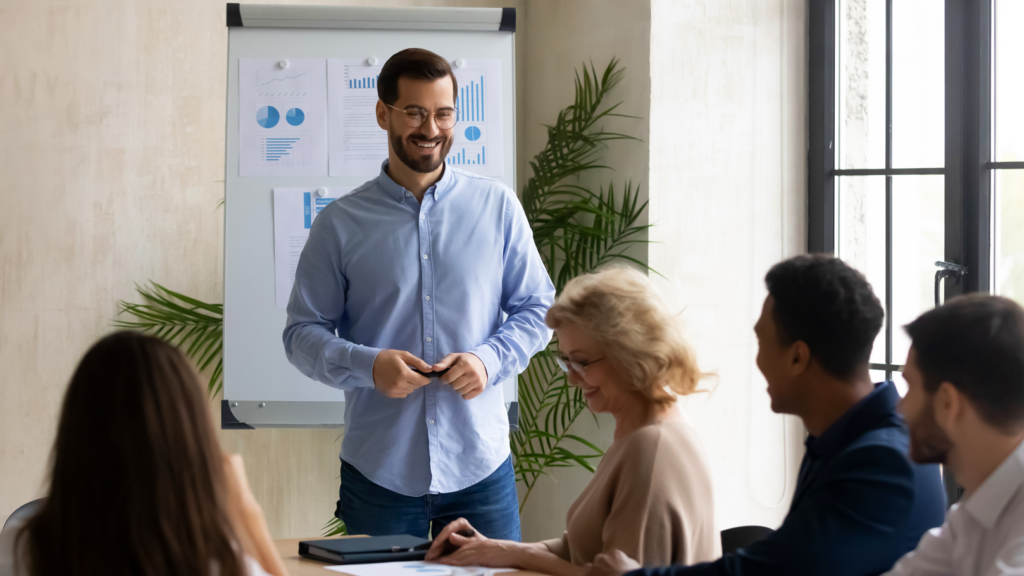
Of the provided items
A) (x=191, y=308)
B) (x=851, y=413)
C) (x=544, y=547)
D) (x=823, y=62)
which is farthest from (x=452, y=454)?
(x=823, y=62)

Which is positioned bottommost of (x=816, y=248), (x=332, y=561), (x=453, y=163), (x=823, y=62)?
(x=332, y=561)

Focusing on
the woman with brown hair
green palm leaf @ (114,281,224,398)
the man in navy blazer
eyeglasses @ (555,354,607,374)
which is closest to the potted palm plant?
green palm leaf @ (114,281,224,398)

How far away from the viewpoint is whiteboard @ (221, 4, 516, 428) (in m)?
3.10

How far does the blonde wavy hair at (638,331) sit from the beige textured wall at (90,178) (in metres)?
A: 2.30

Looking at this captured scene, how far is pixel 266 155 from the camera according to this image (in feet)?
10.2

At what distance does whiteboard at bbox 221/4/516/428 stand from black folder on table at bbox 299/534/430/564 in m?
1.11

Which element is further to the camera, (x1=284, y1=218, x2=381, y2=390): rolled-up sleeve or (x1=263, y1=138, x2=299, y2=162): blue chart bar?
(x1=263, y1=138, x2=299, y2=162): blue chart bar

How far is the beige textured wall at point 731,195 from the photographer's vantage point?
3703mm

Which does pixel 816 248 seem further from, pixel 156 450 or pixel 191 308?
pixel 156 450

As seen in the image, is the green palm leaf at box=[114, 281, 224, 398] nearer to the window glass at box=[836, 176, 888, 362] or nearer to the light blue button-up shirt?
the light blue button-up shirt

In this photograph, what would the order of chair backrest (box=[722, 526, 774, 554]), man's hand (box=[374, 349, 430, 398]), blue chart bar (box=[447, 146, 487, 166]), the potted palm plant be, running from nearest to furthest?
chair backrest (box=[722, 526, 774, 554]), man's hand (box=[374, 349, 430, 398]), blue chart bar (box=[447, 146, 487, 166]), the potted palm plant

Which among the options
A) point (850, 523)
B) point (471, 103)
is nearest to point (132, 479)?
point (850, 523)

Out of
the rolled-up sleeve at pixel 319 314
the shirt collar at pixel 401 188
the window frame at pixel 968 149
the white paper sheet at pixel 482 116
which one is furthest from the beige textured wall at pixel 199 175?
the rolled-up sleeve at pixel 319 314

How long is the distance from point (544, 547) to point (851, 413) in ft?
2.42
